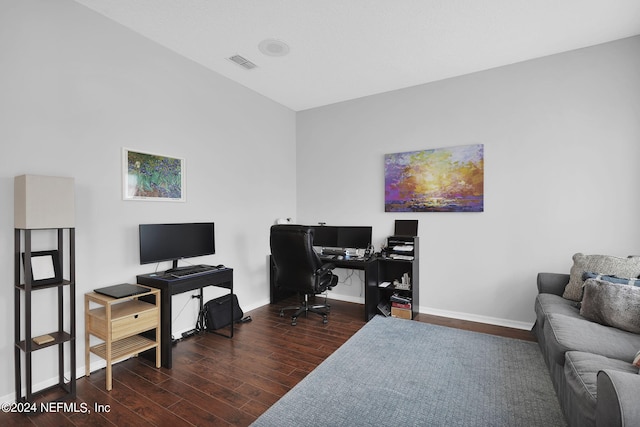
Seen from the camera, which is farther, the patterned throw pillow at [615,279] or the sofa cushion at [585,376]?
the patterned throw pillow at [615,279]

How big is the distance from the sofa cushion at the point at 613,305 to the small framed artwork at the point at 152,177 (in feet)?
12.5

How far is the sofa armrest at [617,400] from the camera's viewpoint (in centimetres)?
124

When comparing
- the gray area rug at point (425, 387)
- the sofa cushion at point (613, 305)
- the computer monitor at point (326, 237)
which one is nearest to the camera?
the gray area rug at point (425, 387)

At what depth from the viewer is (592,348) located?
1950 millimetres

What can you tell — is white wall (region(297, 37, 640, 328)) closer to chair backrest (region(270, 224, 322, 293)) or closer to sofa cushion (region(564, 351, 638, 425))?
chair backrest (region(270, 224, 322, 293))

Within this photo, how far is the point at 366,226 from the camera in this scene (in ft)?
14.8

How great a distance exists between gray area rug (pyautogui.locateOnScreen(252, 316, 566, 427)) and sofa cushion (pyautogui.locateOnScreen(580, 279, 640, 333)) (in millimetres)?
629

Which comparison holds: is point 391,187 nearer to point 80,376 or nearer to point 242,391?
point 242,391

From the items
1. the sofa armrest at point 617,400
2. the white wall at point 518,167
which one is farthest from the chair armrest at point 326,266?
the sofa armrest at point 617,400

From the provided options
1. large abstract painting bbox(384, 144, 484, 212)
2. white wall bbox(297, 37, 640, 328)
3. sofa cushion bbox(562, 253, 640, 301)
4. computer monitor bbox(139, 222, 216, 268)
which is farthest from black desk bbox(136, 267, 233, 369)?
sofa cushion bbox(562, 253, 640, 301)

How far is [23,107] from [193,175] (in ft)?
4.93

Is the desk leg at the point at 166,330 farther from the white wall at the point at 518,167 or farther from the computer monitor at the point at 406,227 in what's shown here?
the computer monitor at the point at 406,227

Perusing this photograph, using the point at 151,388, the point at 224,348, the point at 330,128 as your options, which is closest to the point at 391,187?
the point at 330,128

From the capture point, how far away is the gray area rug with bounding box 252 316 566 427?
203cm
